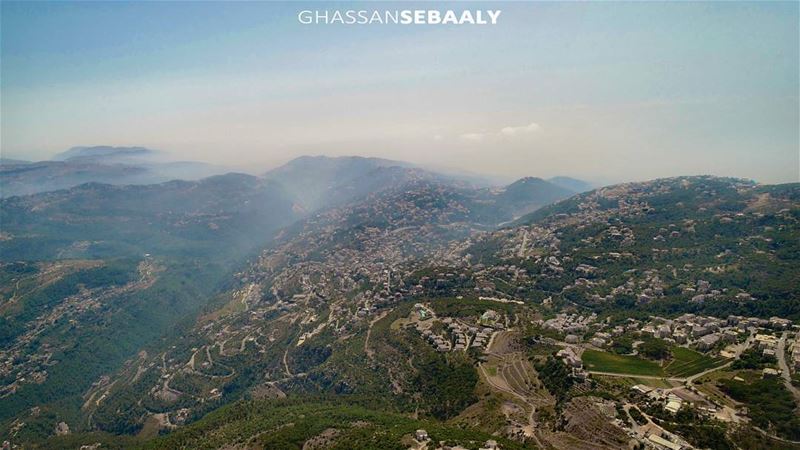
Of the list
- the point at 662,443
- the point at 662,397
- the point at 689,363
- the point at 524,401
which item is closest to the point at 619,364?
the point at 689,363

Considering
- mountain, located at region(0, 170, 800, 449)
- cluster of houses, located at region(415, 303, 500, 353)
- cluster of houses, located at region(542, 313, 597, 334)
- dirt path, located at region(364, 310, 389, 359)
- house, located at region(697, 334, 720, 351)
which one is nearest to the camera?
mountain, located at region(0, 170, 800, 449)

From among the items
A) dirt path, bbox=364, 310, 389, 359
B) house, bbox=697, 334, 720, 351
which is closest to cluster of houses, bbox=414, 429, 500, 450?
dirt path, bbox=364, 310, 389, 359

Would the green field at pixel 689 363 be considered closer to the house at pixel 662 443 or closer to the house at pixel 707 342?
the house at pixel 707 342

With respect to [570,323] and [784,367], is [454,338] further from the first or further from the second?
[784,367]

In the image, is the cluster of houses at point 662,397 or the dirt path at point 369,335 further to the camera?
the dirt path at point 369,335

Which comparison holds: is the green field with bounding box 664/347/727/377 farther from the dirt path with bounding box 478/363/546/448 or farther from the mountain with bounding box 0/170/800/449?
the dirt path with bounding box 478/363/546/448

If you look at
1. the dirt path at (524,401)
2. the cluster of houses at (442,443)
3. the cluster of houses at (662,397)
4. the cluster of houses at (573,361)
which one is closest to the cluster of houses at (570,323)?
the cluster of houses at (573,361)
